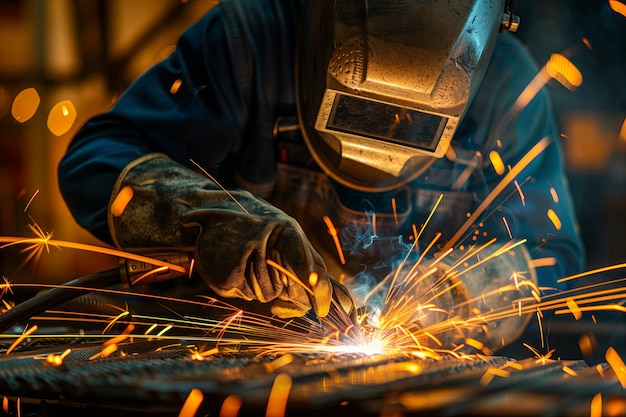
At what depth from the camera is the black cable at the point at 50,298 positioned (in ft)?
4.12

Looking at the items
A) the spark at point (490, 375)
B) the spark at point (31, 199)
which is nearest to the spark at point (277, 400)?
the spark at point (490, 375)

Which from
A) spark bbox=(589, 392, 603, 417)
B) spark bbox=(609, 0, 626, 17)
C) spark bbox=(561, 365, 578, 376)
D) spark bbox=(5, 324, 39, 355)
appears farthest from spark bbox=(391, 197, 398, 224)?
spark bbox=(609, 0, 626, 17)

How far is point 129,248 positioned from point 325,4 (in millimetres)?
682

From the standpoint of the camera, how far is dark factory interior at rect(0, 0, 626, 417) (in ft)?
2.49

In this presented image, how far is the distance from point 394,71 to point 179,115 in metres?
0.61

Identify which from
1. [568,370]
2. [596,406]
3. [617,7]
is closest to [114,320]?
[568,370]

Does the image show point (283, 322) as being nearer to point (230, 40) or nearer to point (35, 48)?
point (230, 40)

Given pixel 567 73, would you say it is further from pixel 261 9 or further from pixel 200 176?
pixel 200 176

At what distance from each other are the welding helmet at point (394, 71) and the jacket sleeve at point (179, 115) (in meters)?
0.23

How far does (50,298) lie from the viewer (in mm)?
1273

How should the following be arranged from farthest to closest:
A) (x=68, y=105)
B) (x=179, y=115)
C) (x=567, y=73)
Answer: (x=68, y=105) → (x=567, y=73) → (x=179, y=115)

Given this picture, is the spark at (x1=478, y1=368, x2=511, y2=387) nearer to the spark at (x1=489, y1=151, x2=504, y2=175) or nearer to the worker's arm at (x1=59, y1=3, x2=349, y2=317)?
the worker's arm at (x1=59, y1=3, x2=349, y2=317)

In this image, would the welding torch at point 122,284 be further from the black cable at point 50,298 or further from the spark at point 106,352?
the spark at point 106,352

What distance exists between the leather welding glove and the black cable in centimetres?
15
